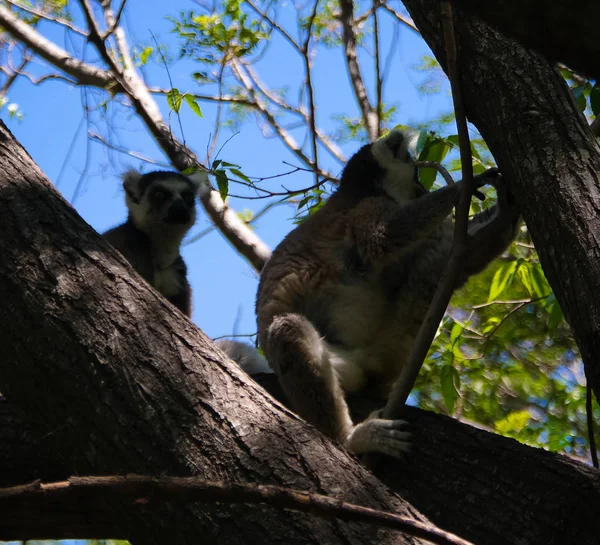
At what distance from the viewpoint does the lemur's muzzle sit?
6863 millimetres

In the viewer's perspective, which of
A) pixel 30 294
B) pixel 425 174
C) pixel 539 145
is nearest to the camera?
pixel 30 294

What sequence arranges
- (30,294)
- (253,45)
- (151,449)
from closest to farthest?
1. (151,449)
2. (30,294)
3. (253,45)

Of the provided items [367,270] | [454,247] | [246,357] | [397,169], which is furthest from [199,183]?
[454,247]

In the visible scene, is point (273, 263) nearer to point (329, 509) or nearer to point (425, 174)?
point (425, 174)

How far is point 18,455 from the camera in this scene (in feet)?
14.2

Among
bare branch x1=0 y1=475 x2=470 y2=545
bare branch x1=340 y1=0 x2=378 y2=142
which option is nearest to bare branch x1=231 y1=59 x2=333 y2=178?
bare branch x1=340 y1=0 x2=378 y2=142

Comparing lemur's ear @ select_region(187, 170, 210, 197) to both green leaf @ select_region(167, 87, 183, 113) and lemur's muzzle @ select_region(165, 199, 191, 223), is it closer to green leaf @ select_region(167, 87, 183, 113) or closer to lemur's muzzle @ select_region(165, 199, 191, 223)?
lemur's muzzle @ select_region(165, 199, 191, 223)

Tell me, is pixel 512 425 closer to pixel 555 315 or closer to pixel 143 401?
pixel 555 315

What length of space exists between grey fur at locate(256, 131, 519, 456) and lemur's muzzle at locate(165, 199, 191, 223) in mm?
1627

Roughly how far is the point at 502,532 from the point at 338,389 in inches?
54.2

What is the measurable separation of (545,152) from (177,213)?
4.22 m

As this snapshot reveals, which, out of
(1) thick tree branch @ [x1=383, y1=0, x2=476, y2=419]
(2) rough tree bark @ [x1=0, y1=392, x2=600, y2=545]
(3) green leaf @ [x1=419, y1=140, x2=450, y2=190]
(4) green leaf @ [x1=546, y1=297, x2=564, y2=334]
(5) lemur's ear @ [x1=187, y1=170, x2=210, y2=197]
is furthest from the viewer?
(5) lemur's ear @ [x1=187, y1=170, x2=210, y2=197]

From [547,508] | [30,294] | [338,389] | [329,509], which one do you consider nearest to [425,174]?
[338,389]

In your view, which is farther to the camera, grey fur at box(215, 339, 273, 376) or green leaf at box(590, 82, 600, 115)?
grey fur at box(215, 339, 273, 376)
